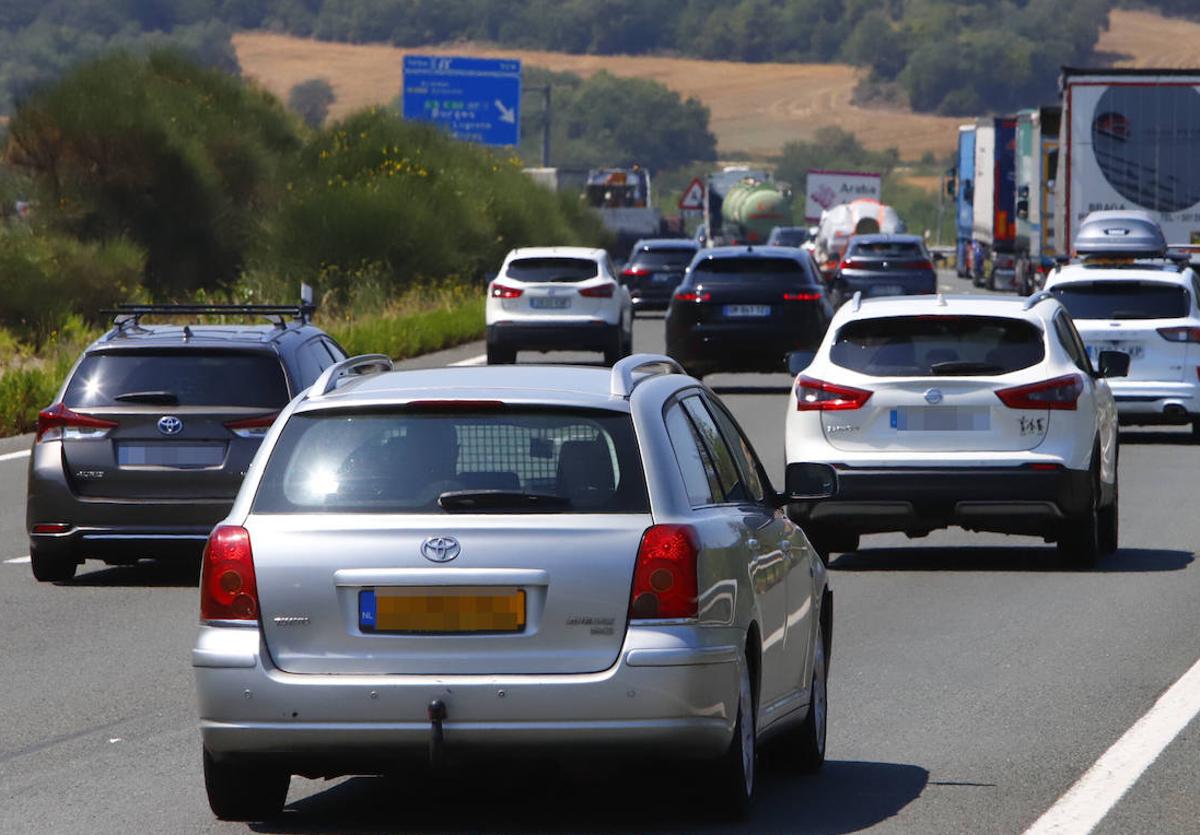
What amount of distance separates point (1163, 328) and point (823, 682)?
15.8 m

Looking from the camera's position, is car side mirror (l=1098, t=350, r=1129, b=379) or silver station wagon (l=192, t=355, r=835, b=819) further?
car side mirror (l=1098, t=350, r=1129, b=379)

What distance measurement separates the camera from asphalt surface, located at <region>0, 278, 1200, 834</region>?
8.03 m

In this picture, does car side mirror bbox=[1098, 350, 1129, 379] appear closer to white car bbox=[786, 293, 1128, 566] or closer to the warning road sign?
white car bbox=[786, 293, 1128, 566]

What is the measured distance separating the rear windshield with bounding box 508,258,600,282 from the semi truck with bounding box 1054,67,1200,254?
27.4 feet

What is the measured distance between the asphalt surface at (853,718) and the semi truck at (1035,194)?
32829 millimetres

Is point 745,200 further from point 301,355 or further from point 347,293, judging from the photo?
point 301,355

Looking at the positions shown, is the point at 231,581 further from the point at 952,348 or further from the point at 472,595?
the point at 952,348

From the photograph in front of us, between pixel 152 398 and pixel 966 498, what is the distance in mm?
4446

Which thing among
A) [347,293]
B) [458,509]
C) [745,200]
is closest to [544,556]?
[458,509]

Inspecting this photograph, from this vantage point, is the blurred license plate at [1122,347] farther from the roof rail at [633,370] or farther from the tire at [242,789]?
the tire at [242,789]

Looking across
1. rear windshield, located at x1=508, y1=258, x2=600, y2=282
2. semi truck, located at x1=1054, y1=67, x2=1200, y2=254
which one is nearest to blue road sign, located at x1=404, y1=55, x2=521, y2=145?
semi truck, located at x1=1054, y1=67, x2=1200, y2=254

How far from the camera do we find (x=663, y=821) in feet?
26.0

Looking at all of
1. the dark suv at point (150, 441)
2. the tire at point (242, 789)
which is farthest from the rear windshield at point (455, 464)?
the dark suv at point (150, 441)

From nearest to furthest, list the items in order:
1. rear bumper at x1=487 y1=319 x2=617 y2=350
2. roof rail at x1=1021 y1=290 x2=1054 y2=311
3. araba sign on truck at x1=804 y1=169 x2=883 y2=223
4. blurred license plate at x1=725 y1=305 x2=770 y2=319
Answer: roof rail at x1=1021 y1=290 x2=1054 y2=311 → blurred license plate at x1=725 y1=305 x2=770 y2=319 → rear bumper at x1=487 y1=319 x2=617 y2=350 → araba sign on truck at x1=804 y1=169 x2=883 y2=223
